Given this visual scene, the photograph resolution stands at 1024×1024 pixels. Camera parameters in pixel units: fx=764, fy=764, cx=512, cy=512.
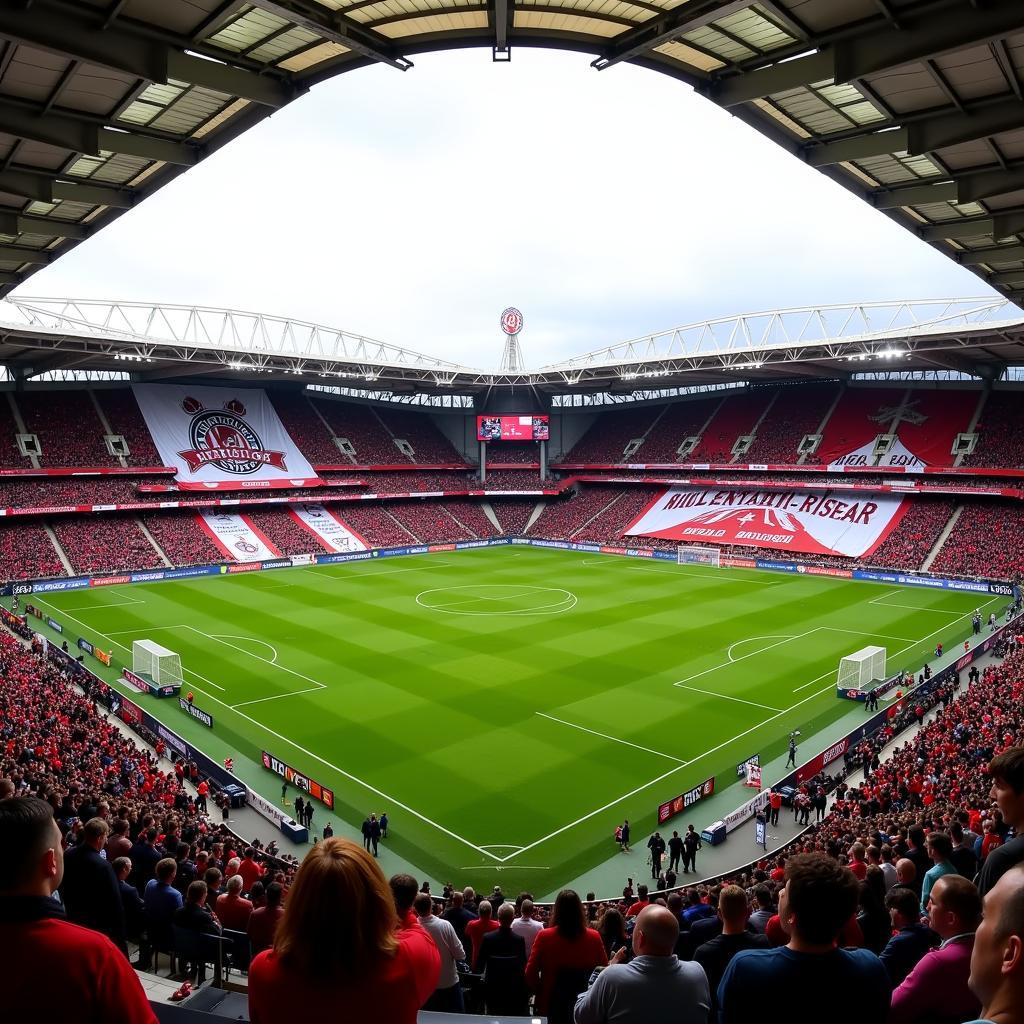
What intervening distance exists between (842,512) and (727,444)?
1382 cm

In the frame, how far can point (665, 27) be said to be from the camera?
941 cm

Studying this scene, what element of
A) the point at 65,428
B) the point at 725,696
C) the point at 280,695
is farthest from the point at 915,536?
the point at 65,428

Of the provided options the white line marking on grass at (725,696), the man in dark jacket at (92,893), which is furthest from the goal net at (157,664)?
the man in dark jacket at (92,893)

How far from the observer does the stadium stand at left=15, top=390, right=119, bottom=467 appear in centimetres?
5562

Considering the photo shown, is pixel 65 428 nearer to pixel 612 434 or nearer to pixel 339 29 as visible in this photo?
pixel 612 434

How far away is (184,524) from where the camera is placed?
190ft

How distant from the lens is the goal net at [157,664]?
92.1 ft

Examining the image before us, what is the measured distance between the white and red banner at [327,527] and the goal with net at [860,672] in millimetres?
41446

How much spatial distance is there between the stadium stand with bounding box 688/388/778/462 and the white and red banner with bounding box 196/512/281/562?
38251mm

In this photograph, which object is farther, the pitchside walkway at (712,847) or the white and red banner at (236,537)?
the white and red banner at (236,537)

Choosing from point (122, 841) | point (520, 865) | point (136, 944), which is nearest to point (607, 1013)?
point (136, 944)

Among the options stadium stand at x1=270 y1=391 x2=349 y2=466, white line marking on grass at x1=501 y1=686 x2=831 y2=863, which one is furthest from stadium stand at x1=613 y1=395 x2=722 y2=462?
white line marking on grass at x1=501 y1=686 x2=831 y2=863

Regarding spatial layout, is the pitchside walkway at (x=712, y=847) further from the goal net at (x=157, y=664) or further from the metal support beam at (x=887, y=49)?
the goal net at (x=157, y=664)

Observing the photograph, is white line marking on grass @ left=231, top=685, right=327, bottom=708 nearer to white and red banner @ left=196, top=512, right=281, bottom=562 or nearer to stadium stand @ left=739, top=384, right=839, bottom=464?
white and red banner @ left=196, top=512, right=281, bottom=562
